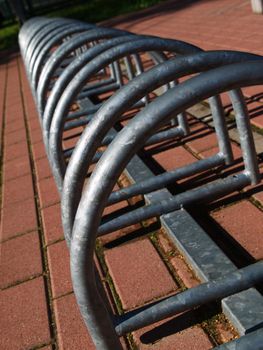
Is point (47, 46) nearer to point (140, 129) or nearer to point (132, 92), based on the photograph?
point (132, 92)

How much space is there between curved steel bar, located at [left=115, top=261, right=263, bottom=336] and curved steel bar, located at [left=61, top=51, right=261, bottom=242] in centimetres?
50

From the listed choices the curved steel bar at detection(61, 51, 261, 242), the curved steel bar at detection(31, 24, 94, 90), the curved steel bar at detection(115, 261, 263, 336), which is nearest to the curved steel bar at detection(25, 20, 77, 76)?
the curved steel bar at detection(31, 24, 94, 90)

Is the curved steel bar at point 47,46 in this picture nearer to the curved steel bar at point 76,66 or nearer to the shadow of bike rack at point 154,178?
the shadow of bike rack at point 154,178

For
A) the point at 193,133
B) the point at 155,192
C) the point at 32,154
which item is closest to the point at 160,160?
the point at 193,133

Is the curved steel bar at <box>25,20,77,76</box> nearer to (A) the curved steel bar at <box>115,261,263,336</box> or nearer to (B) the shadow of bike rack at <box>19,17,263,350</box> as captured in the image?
(B) the shadow of bike rack at <box>19,17,263,350</box>

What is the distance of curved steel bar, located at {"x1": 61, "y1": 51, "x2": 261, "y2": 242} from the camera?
5.13 feet

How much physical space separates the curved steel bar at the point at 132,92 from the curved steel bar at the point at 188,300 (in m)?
0.50

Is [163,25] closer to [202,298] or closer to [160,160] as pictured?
[160,160]

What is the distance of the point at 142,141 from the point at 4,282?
55.0 inches

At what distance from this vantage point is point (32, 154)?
13.6 ft

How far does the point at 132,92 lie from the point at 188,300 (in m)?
0.72

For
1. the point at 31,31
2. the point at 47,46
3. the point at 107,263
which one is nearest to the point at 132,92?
the point at 107,263

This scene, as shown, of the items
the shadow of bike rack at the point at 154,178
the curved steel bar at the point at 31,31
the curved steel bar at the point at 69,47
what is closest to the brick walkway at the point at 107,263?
the shadow of bike rack at the point at 154,178

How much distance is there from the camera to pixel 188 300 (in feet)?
5.62
